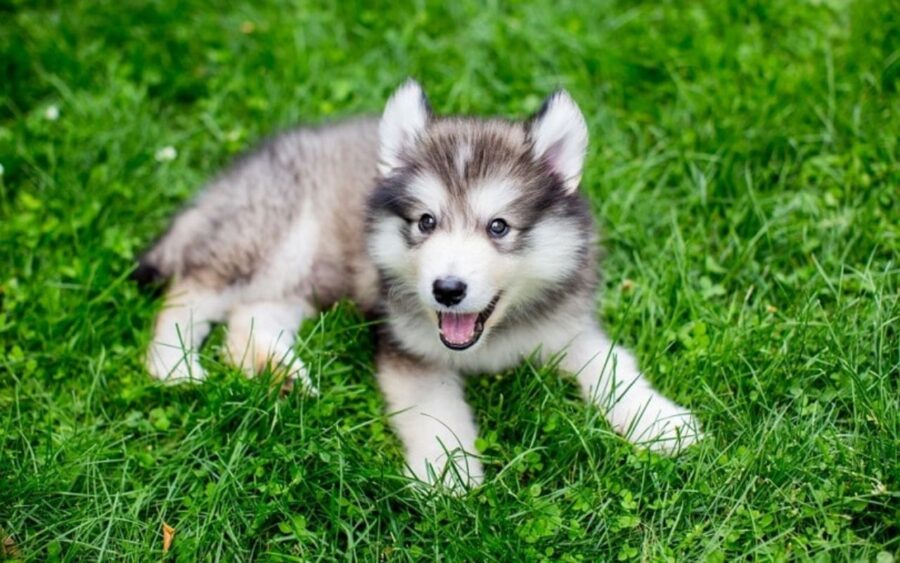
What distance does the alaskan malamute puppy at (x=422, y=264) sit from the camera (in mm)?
3648

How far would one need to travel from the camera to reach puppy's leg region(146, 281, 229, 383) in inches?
170

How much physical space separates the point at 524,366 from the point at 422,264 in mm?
759

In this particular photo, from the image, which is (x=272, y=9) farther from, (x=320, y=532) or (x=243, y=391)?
(x=320, y=532)

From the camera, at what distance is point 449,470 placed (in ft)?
12.3

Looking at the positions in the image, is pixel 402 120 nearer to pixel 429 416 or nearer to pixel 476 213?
pixel 476 213

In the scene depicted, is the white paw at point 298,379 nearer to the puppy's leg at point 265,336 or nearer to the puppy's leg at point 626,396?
the puppy's leg at point 265,336

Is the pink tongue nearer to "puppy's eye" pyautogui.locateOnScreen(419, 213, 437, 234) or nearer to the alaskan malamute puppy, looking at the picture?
the alaskan malamute puppy

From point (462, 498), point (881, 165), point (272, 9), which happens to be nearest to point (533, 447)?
point (462, 498)

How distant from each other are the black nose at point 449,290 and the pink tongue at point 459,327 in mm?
263

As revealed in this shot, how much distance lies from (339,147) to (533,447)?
5.94ft

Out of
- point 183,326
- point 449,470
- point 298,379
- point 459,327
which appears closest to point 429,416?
point 449,470

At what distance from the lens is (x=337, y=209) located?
4.58 metres

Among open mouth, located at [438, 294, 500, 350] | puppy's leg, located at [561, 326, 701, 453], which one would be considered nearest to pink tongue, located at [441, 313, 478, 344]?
open mouth, located at [438, 294, 500, 350]

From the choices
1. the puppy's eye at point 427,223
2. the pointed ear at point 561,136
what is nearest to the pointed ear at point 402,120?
the puppy's eye at point 427,223
